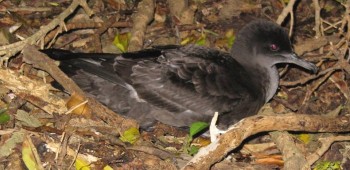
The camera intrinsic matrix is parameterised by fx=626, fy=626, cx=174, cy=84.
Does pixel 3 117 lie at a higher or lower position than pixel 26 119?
higher

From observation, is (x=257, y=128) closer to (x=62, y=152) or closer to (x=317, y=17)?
(x=62, y=152)

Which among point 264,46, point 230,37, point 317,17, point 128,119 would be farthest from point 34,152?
point 317,17

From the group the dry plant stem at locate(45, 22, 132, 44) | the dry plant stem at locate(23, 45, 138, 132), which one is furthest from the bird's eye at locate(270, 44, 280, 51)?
the dry plant stem at locate(45, 22, 132, 44)

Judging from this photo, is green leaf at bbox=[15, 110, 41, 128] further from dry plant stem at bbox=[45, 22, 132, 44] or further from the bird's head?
the bird's head

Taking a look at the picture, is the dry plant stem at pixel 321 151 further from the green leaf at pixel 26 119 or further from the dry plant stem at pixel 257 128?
the green leaf at pixel 26 119

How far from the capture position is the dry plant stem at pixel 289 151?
5758 mm

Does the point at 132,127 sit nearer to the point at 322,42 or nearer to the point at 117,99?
the point at 117,99

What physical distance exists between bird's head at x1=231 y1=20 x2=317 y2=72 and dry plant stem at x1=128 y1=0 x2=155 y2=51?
124cm

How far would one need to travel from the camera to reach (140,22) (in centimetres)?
810

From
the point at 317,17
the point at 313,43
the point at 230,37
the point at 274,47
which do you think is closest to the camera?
the point at 274,47

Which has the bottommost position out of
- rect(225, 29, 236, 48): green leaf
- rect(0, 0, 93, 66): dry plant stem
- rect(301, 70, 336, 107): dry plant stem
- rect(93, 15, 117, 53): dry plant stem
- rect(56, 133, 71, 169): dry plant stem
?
rect(301, 70, 336, 107): dry plant stem

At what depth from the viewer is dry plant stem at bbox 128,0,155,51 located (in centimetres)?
777

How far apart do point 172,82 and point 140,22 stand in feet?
6.05

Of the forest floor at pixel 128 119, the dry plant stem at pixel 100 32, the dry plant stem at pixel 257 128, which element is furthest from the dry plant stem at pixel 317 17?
the dry plant stem at pixel 100 32
